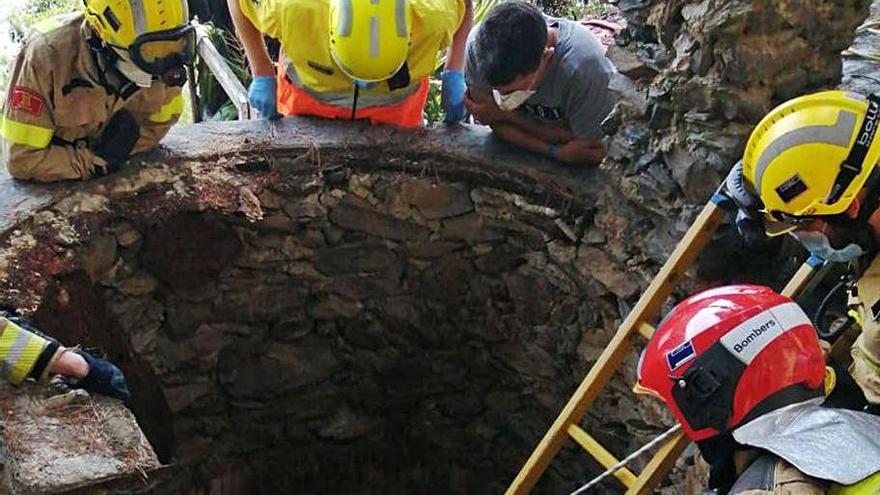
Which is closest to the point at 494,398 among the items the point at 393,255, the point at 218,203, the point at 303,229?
the point at 393,255

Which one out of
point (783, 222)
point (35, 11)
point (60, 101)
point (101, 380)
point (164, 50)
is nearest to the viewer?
point (783, 222)

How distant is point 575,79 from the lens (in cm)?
405

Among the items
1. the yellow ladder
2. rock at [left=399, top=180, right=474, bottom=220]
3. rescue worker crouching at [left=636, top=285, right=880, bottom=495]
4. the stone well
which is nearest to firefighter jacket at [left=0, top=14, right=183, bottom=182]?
the stone well

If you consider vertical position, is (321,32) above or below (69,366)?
above

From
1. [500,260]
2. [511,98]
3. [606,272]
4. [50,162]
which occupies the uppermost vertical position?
[511,98]

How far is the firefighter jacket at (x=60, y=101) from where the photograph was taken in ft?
12.0

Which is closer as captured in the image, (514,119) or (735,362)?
(735,362)

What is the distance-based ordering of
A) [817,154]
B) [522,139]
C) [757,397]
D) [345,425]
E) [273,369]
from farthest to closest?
[345,425] < [273,369] < [522,139] < [817,154] < [757,397]

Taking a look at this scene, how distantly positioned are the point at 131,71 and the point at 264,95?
3.04 feet

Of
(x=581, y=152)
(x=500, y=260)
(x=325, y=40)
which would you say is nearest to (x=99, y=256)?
(x=325, y=40)

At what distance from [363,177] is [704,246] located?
6.11ft

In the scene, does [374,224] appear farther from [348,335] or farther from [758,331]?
[758,331]

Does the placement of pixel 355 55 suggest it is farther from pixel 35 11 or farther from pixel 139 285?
pixel 35 11

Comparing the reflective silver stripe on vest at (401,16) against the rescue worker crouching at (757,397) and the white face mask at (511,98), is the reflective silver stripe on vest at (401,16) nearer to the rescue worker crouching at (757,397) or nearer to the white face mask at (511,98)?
the white face mask at (511,98)
